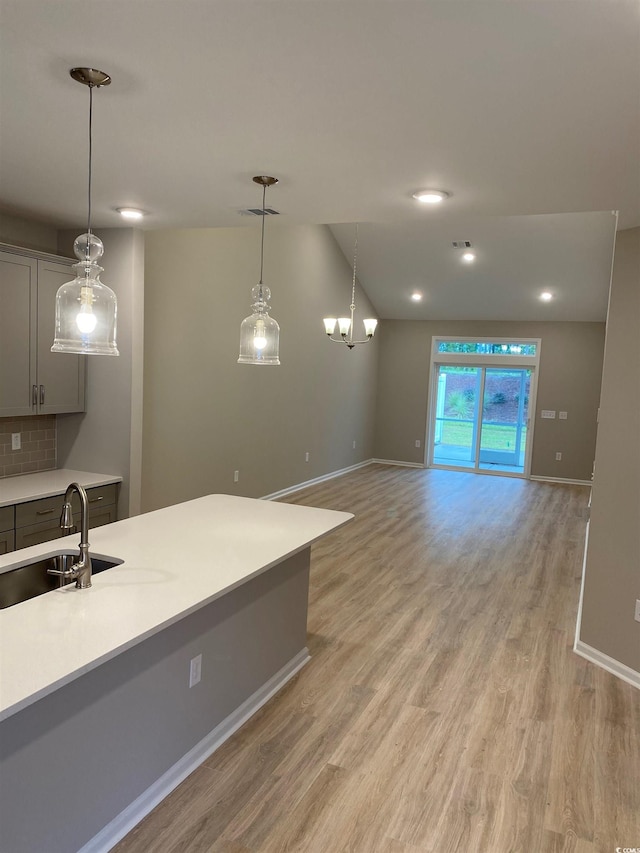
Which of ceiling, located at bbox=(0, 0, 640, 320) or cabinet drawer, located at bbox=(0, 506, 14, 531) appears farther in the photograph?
cabinet drawer, located at bbox=(0, 506, 14, 531)

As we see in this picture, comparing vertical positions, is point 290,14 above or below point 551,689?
above

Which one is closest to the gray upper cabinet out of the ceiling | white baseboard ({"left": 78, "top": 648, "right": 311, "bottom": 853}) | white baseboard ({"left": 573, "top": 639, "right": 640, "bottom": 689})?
the ceiling

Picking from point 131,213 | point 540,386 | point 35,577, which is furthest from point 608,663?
point 540,386

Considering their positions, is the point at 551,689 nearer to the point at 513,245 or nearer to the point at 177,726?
the point at 177,726

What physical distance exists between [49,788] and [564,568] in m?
4.62

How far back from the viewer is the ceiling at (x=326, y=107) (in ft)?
5.24

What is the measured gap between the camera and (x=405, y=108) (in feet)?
6.83

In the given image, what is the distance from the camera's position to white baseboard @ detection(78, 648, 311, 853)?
205 cm

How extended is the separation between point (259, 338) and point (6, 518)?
182 cm

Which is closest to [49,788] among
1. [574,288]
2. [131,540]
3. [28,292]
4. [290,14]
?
[131,540]

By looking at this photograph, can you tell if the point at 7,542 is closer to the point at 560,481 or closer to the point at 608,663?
the point at 608,663

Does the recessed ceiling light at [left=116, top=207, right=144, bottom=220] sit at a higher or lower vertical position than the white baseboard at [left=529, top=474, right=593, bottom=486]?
higher

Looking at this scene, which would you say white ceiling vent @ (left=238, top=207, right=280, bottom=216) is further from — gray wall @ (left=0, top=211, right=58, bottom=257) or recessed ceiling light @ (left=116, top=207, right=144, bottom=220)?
gray wall @ (left=0, top=211, right=58, bottom=257)

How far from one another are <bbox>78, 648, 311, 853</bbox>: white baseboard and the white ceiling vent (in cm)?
255
